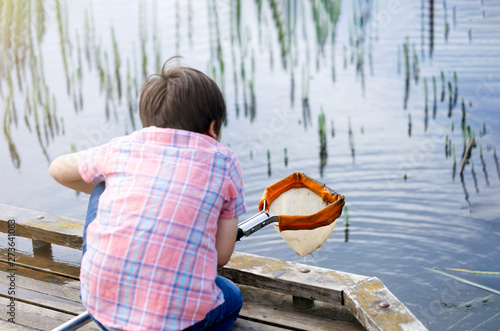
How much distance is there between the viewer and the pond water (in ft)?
12.4

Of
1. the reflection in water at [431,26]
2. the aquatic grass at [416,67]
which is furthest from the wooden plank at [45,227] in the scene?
the reflection in water at [431,26]

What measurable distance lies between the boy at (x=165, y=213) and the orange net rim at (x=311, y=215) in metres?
0.29

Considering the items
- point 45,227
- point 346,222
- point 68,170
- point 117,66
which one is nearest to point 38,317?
point 45,227

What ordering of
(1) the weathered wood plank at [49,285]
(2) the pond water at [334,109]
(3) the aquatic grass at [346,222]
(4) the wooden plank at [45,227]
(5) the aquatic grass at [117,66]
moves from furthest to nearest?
(5) the aquatic grass at [117,66], (3) the aquatic grass at [346,222], (2) the pond water at [334,109], (4) the wooden plank at [45,227], (1) the weathered wood plank at [49,285]

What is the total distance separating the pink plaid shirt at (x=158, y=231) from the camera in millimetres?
1622

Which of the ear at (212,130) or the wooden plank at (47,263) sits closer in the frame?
the ear at (212,130)

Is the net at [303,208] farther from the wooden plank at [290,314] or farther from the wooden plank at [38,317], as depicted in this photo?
the wooden plank at [38,317]

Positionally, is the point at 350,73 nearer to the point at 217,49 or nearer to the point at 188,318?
the point at 217,49

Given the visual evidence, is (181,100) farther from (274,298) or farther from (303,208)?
(274,298)

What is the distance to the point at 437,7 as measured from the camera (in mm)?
7574

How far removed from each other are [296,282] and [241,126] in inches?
129

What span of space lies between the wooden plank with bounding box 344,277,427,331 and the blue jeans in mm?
385

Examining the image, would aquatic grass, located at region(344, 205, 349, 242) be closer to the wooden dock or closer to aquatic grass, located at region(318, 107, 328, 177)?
aquatic grass, located at region(318, 107, 328, 177)

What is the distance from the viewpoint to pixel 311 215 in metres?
2.03
